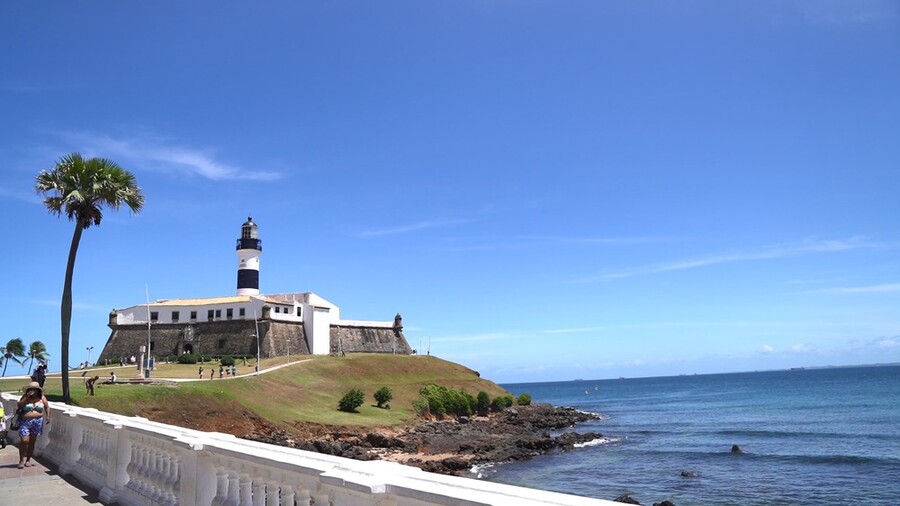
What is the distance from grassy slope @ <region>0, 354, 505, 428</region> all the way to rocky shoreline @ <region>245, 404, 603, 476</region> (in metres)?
2.15

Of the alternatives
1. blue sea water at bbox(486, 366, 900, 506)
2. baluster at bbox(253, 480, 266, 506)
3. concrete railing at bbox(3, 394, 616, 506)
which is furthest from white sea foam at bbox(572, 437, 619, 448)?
baluster at bbox(253, 480, 266, 506)

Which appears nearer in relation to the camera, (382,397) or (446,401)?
(382,397)

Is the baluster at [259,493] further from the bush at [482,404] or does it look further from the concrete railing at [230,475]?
the bush at [482,404]

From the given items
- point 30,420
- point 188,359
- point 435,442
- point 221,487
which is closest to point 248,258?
point 188,359

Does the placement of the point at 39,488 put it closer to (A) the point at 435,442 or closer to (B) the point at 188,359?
(A) the point at 435,442

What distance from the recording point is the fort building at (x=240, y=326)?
237 ft

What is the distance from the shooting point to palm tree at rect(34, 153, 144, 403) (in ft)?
95.5

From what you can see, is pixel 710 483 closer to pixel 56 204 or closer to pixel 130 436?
pixel 130 436

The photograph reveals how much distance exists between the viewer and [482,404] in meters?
69.8

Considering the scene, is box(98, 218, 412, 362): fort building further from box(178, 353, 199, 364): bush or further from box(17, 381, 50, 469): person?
box(17, 381, 50, 469): person

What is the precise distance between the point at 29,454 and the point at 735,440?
49248 millimetres

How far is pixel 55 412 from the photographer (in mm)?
13219

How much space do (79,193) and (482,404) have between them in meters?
49.2

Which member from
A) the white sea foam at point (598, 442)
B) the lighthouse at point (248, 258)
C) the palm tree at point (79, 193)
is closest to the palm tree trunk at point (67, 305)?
the palm tree at point (79, 193)
